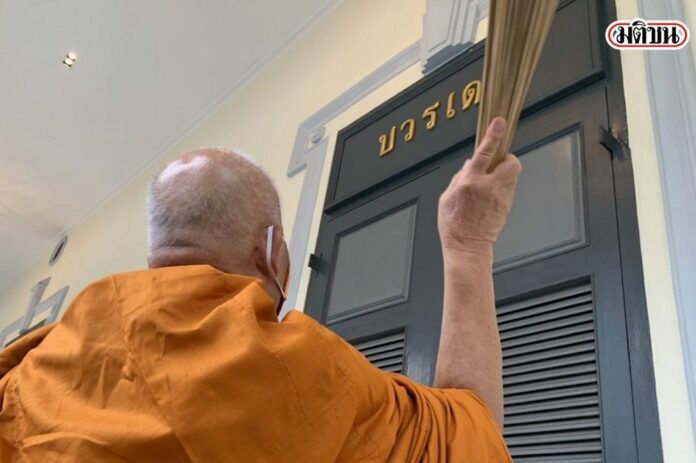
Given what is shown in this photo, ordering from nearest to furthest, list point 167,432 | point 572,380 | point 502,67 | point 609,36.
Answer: point 167,432 < point 502,67 < point 572,380 < point 609,36

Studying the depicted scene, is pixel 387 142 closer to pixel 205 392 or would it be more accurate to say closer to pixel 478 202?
pixel 478 202

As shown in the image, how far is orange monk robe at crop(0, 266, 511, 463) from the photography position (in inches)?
19.0

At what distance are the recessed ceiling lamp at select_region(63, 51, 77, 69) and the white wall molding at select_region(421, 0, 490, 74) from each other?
2.34 m

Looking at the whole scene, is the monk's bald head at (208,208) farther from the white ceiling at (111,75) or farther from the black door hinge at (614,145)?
the white ceiling at (111,75)

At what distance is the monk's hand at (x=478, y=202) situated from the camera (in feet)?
2.49

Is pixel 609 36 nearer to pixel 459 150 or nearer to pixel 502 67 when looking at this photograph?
pixel 459 150

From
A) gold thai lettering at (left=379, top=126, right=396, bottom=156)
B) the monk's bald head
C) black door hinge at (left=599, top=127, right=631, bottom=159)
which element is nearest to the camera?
the monk's bald head

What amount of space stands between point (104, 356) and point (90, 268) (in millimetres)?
4004

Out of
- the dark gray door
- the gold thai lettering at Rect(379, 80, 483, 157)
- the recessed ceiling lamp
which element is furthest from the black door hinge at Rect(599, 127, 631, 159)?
the recessed ceiling lamp

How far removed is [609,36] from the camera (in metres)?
1.41

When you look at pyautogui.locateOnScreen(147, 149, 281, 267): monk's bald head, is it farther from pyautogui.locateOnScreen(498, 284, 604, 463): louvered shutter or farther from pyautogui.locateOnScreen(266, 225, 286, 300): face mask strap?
pyautogui.locateOnScreen(498, 284, 604, 463): louvered shutter

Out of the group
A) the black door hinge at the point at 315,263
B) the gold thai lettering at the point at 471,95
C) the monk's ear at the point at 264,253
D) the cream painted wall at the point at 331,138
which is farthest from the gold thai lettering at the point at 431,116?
the monk's ear at the point at 264,253

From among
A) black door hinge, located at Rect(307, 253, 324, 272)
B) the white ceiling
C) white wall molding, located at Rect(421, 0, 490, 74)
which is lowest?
black door hinge, located at Rect(307, 253, 324, 272)

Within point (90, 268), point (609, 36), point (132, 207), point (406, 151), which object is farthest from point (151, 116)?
point (609, 36)
